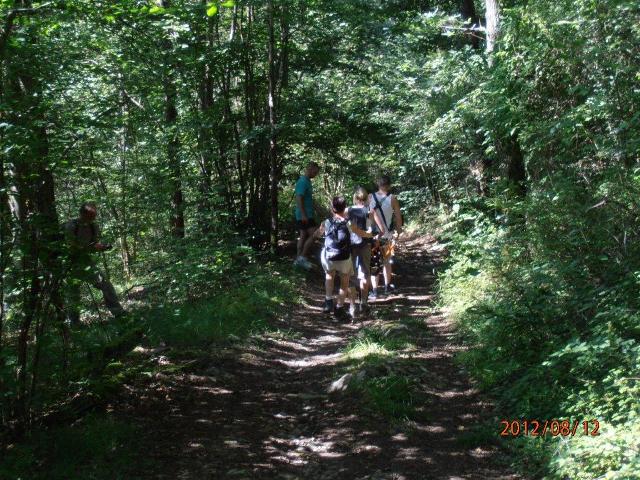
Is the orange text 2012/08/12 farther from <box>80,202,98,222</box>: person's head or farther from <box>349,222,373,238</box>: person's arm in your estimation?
<box>80,202,98,222</box>: person's head

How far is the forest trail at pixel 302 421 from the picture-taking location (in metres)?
4.68

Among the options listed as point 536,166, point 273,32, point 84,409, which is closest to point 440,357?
point 536,166

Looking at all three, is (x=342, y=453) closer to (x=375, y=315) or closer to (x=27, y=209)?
(x=27, y=209)

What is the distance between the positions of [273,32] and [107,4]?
7.69 m

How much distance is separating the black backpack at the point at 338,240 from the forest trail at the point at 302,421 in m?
1.46

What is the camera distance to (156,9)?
538 cm

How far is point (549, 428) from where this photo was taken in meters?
4.57

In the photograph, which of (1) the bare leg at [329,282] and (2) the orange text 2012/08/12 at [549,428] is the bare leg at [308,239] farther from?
(2) the orange text 2012/08/12 at [549,428]

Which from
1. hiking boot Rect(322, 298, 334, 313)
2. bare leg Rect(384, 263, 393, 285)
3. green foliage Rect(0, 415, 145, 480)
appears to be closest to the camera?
green foliage Rect(0, 415, 145, 480)

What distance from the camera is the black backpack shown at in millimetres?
9023

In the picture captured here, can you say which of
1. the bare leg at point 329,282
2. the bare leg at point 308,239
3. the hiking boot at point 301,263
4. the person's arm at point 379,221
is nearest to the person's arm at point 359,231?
the bare leg at point 329,282

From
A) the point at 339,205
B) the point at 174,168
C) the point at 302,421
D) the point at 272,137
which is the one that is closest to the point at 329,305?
the point at 339,205

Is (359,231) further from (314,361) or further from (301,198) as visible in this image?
(301,198)

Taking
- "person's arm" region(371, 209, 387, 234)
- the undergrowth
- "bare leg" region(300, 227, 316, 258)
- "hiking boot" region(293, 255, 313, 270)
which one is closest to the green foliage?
the undergrowth
